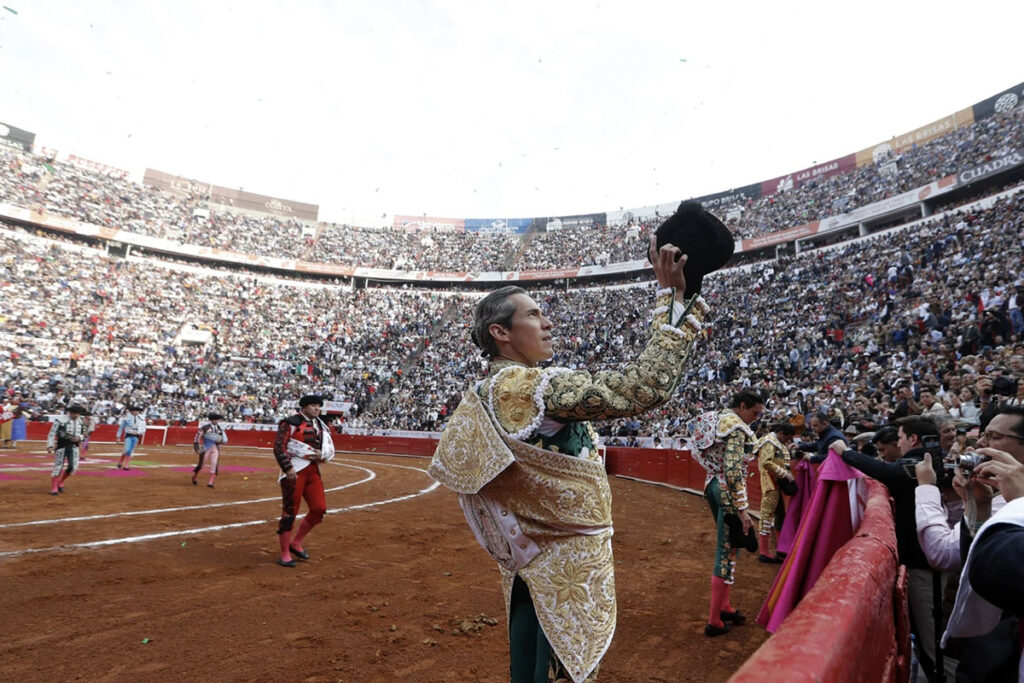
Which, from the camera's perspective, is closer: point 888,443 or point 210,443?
point 888,443

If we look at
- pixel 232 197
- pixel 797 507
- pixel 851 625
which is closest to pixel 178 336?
pixel 232 197

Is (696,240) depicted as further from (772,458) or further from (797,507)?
(797,507)

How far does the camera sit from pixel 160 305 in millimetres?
31031

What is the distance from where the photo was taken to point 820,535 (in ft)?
11.8

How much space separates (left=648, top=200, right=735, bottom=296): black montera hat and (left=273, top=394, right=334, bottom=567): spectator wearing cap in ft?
16.7

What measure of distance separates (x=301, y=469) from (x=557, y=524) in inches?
200

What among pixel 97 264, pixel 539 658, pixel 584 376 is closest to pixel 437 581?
pixel 539 658

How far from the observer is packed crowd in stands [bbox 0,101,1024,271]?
23.7m

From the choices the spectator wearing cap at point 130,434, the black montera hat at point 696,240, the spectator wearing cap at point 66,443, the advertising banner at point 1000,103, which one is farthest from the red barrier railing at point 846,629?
the advertising banner at point 1000,103

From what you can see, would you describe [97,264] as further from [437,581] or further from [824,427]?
[824,427]

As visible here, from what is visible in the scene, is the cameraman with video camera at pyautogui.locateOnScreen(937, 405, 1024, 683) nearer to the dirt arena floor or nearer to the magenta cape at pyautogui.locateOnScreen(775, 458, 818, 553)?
the dirt arena floor

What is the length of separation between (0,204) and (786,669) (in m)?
40.7

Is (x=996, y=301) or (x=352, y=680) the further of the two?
(x=996, y=301)

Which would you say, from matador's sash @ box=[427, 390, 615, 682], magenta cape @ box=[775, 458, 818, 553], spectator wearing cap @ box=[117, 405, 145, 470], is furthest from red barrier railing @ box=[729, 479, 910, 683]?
spectator wearing cap @ box=[117, 405, 145, 470]
